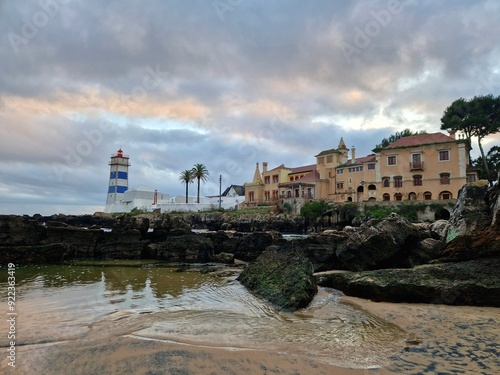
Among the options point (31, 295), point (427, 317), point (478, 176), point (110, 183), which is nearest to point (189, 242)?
point (31, 295)

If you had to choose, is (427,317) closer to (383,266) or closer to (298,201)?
(383,266)

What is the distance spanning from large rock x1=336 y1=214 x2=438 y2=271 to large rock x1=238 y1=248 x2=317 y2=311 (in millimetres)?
2799

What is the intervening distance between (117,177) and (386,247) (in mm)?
82541

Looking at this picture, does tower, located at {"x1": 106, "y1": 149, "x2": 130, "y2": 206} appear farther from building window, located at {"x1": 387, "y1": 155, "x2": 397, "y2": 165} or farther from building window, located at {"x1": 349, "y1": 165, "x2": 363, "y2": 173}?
building window, located at {"x1": 387, "y1": 155, "x2": 397, "y2": 165}

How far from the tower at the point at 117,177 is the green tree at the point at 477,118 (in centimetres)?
7016

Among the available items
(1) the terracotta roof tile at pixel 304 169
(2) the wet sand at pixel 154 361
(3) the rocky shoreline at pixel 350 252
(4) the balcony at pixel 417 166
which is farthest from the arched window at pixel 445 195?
(2) the wet sand at pixel 154 361

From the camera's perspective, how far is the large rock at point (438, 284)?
23.5 feet

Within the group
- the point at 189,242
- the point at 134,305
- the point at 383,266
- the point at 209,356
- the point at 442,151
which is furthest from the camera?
the point at 442,151

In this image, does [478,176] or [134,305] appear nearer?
[134,305]

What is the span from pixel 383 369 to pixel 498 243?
20.2ft

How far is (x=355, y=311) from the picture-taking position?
23.7 feet

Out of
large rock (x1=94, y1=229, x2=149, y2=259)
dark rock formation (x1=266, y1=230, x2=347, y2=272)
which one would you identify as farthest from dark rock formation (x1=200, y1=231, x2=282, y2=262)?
dark rock formation (x1=266, y1=230, x2=347, y2=272)

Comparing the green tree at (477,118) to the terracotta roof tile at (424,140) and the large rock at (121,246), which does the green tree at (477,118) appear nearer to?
the terracotta roof tile at (424,140)

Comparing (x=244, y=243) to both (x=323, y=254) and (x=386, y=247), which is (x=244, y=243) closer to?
(x=323, y=254)
